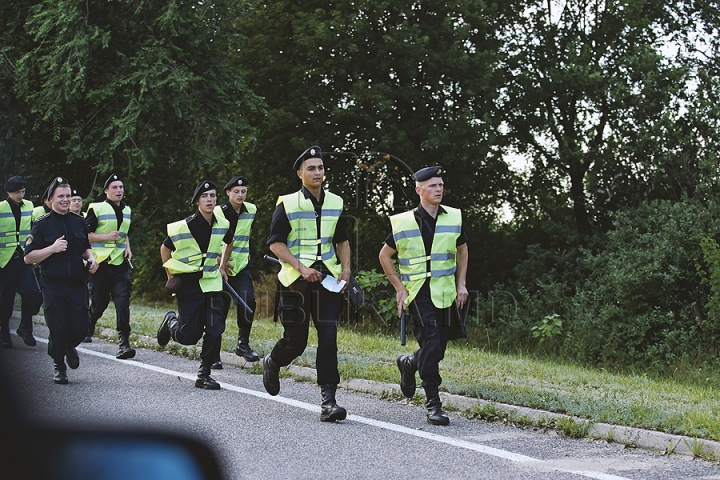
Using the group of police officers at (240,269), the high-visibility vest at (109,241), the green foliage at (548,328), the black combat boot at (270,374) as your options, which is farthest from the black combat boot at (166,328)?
the green foliage at (548,328)

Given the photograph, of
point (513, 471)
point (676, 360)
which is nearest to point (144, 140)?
point (676, 360)

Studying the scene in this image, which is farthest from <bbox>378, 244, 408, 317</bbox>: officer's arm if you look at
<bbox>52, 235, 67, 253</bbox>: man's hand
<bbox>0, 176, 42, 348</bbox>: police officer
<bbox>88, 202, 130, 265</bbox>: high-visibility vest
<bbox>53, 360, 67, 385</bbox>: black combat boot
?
<bbox>0, 176, 42, 348</bbox>: police officer

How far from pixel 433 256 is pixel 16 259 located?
6525 mm

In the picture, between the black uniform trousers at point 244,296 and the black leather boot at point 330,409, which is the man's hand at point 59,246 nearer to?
the black uniform trousers at point 244,296

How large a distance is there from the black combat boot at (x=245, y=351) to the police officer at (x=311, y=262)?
2.85m

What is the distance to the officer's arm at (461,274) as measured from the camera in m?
7.05

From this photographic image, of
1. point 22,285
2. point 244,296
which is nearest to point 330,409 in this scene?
point 244,296

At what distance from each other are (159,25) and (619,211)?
11451 millimetres

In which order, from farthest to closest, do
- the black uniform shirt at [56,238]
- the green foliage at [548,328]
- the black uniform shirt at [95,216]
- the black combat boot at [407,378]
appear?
1. the green foliage at [548,328]
2. the black uniform shirt at [95,216]
3. the black uniform shirt at [56,238]
4. the black combat boot at [407,378]

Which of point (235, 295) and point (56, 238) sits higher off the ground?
point (56, 238)

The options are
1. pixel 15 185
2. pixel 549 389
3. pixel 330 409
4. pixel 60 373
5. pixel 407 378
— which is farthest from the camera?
pixel 15 185

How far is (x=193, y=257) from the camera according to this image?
8.67 metres

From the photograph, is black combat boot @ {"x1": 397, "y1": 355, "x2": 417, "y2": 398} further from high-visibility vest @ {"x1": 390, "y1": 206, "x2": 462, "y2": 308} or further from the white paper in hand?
the white paper in hand

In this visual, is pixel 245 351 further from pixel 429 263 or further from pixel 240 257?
pixel 429 263
